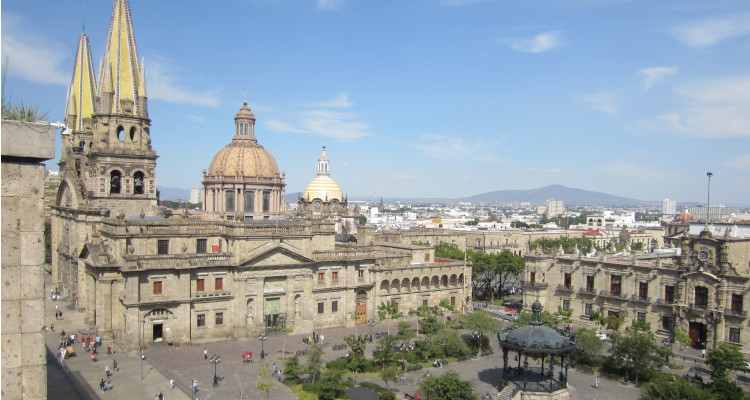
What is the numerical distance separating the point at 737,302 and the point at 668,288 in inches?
203

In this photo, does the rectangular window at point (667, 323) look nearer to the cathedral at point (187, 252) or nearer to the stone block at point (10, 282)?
the cathedral at point (187, 252)

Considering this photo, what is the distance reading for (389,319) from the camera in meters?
50.0

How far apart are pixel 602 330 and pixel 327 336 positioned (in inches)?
962

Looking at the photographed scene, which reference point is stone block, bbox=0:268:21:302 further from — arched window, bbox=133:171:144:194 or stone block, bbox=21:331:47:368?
arched window, bbox=133:171:144:194

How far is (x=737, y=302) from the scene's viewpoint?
139ft

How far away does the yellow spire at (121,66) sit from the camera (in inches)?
2048

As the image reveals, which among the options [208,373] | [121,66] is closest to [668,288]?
[208,373]

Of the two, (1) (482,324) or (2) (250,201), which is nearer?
(1) (482,324)

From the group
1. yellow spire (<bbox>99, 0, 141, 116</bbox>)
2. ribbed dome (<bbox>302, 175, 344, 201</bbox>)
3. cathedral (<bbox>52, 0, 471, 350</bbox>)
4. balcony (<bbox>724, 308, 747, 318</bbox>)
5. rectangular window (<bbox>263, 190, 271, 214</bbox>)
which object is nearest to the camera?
balcony (<bbox>724, 308, 747, 318</bbox>)

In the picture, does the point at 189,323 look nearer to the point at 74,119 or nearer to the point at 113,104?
the point at 113,104

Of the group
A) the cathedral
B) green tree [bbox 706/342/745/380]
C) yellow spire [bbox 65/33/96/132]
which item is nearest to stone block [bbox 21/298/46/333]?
the cathedral

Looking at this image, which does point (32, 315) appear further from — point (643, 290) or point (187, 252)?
point (643, 290)

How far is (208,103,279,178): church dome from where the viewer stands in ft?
213

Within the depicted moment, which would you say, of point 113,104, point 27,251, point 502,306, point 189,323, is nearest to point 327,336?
point 189,323
